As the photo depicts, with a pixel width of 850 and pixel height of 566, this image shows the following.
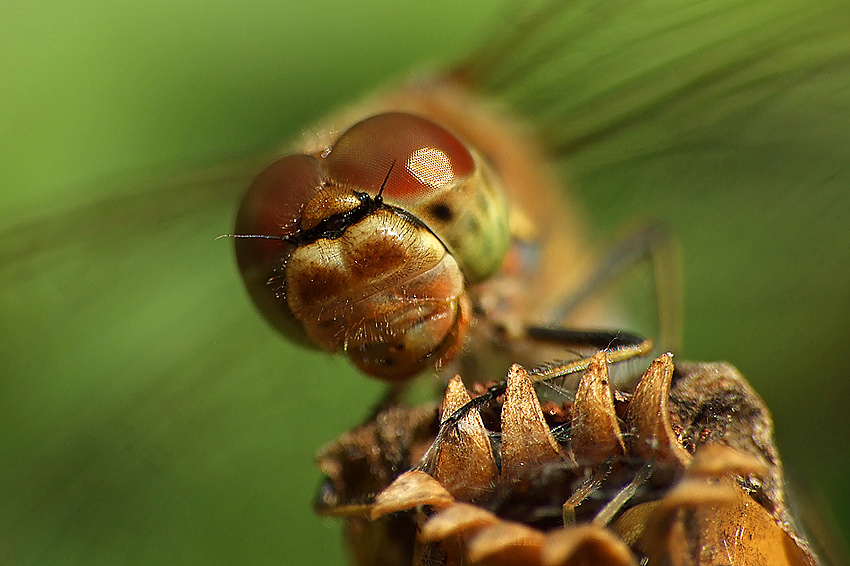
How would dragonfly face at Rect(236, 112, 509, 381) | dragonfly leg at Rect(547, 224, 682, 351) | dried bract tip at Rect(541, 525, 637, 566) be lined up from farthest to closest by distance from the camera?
1. dragonfly leg at Rect(547, 224, 682, 351)
2. dragonfly face at Rect(236, 112, 509, 381)
3. dried bract tip at Rect(541, 525, 637, 566)

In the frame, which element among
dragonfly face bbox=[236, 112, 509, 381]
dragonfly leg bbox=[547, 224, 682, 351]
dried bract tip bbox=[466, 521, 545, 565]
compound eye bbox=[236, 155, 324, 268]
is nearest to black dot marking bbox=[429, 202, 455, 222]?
dragonfly face bbox=[236, 112, 509, 381]

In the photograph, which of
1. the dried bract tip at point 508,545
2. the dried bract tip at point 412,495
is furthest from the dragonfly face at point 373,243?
the dried bract tip at point 508,545

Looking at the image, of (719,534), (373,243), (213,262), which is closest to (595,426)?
(719,534)

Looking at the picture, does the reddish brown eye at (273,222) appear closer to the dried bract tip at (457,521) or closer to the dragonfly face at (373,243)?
the dragonfly face at (373,243)

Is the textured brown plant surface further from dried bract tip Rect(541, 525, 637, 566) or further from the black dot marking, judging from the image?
the black dot marking

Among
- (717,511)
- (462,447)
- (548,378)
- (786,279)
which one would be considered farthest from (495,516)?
(786,279)

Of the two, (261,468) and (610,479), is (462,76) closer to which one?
(261,468)
